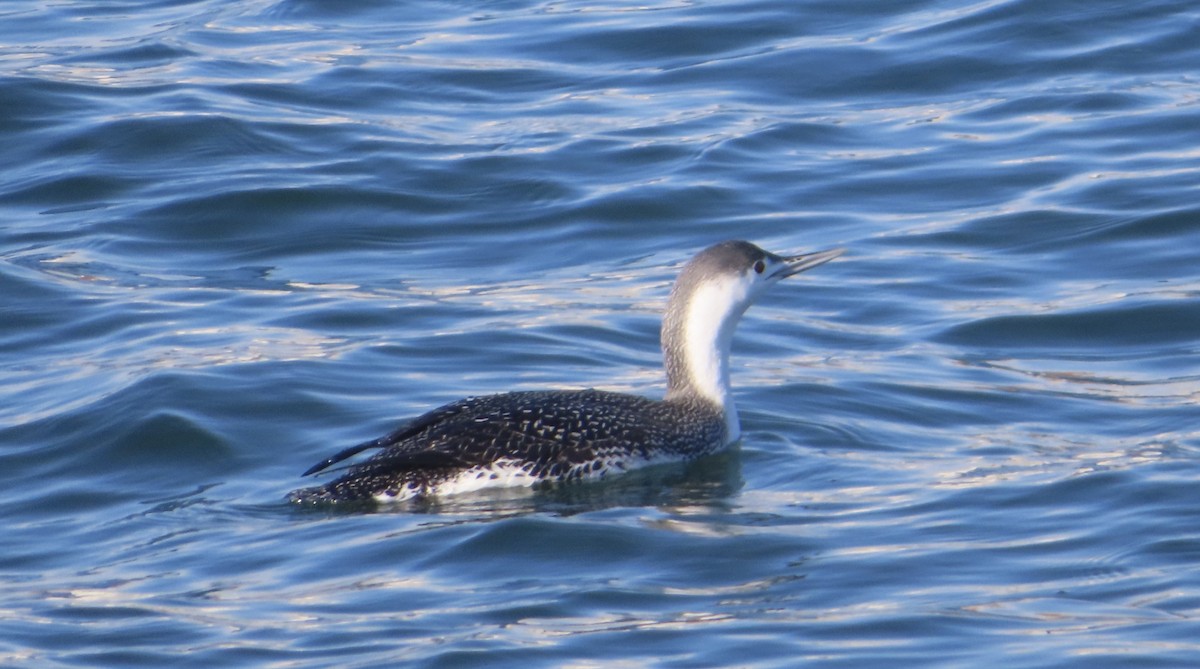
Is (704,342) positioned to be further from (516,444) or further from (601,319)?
(601,319)

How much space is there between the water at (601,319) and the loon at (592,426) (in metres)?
0.16

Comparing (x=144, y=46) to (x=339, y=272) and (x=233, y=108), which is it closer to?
(x=233, y=108)

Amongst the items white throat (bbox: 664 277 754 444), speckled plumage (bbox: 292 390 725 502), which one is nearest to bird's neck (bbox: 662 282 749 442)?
white throat (bbox: 664 277 754 444)

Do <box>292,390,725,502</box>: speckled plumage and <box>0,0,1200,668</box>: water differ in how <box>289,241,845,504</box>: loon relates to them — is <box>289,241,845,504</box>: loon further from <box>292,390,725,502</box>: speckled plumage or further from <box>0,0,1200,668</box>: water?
<box>0,0,1200,668</box>: water

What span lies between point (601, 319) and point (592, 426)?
2550 mm

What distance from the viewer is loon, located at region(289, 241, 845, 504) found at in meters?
8.45

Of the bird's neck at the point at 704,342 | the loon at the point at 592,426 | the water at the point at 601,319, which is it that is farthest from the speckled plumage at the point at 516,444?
the bird's neck at the point at 704,342

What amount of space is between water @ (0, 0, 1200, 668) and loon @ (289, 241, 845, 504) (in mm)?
163

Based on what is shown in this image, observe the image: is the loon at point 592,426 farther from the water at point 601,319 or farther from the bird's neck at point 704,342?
the water at point 601,319

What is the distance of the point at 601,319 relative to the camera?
11.3 meters

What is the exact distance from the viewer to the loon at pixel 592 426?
27.7ft

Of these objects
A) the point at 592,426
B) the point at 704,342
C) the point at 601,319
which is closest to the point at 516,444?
the point at 592,426

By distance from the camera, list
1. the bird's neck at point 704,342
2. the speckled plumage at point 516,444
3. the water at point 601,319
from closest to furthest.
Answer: the water at point 601,319
the speckled plumage at point 516,444
the bird's neck at point 704,342

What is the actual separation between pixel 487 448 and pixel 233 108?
7.63 metres
